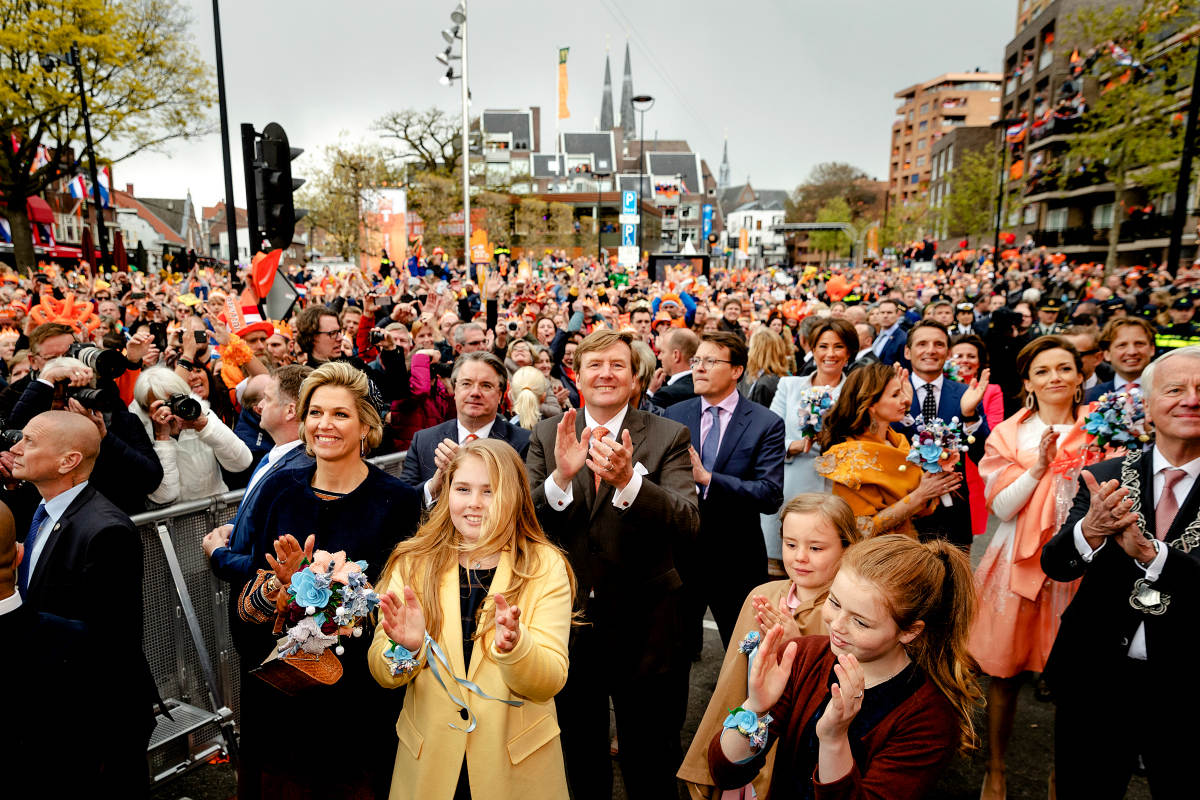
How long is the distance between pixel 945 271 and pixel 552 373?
28704mm

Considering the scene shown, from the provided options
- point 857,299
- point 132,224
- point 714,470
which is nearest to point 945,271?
point 857,299

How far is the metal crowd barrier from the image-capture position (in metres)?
3.32

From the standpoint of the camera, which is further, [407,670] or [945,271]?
[945,271]

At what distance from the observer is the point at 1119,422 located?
9.73 ft

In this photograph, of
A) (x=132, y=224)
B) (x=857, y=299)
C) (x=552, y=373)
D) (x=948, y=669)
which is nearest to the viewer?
(x=948, y=669)

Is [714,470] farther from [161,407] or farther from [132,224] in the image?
[132,224]

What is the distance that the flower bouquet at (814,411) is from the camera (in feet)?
12.7

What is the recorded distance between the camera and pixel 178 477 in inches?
150

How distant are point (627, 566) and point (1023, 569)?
1.89 meters

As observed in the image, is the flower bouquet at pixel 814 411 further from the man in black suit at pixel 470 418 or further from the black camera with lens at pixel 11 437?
the black camera with lens at pixel 11 437

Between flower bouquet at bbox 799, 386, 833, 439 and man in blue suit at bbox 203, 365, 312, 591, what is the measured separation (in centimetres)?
250

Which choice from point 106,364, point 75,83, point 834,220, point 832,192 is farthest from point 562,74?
point 832,192

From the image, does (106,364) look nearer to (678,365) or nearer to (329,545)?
(329,545)

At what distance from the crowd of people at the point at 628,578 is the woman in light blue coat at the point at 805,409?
0.03 m
